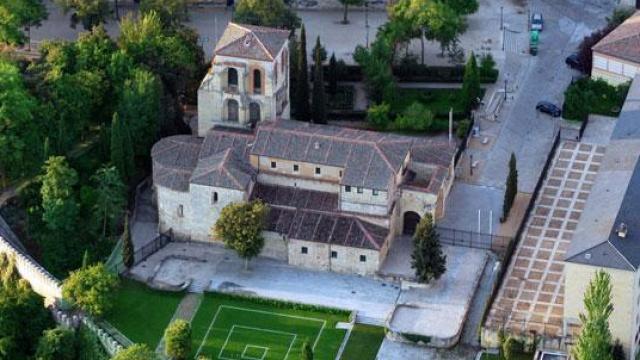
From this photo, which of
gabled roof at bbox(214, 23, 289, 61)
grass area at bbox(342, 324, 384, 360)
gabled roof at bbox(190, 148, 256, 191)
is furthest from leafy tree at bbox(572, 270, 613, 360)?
gabled roof at bbox(214, 23, 289, 61)

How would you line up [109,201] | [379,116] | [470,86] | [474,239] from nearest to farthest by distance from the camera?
1. [474,239]
2. [109,201]
3. [379,116]
4. [470,86]

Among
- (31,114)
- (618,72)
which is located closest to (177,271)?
(31,114)

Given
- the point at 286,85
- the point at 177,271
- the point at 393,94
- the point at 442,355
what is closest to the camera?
the point at 442,355

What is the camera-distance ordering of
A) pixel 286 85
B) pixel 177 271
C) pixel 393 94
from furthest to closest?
pixel 393 94
pixel 286 85
pixel 177 271

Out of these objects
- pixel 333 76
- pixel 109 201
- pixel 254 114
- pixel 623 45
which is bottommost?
pixel 109 201

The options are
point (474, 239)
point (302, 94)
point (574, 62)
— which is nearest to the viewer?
point (474, 239)

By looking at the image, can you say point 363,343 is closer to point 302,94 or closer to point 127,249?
point 127,249

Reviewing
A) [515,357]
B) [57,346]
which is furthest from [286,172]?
[515,357]

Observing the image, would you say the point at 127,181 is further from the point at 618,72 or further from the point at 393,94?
the point at 618,72

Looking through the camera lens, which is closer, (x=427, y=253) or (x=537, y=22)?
(x=427, y=253)
